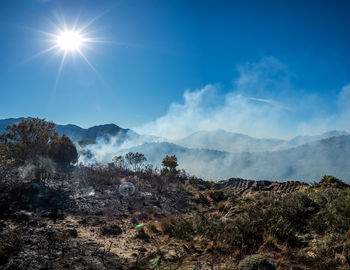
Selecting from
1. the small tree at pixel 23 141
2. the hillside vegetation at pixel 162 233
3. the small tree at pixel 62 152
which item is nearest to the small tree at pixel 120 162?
the small tree at pixel 62 152

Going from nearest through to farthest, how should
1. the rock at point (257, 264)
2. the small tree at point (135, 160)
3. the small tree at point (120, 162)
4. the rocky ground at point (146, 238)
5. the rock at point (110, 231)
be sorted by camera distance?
the rock at point (257, 264) → the rocky ground at point (146, 238) → the rock at point (110, 231) → the small tree at point (120, 162) → the small tree at point (135, 160)

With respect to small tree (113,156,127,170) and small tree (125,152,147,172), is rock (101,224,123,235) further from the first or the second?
small tree (125,152,147,172)

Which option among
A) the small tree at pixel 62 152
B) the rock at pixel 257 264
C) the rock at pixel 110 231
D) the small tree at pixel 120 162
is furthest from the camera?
the small tree at pixel 120 162

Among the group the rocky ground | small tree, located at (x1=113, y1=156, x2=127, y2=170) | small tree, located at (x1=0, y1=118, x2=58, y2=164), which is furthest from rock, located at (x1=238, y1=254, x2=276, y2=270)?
small tree, located at (x1=113, y1=156, x2=127, y2=170)

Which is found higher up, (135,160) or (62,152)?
(62,152)

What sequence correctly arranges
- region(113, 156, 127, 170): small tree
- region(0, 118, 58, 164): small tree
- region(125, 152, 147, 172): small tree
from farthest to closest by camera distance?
region(125, 152, 147, 172): small tree → region(113, 156, 127, 170): small tree → region(0, 118, 58, 164): small tree

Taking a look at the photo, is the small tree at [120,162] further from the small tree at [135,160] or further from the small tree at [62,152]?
the small tree at [62,152]

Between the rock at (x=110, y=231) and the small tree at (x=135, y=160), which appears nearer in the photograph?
the rock at (x=110, y=231)

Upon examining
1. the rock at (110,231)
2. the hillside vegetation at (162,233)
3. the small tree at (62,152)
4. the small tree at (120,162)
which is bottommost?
the rock at (110,231)

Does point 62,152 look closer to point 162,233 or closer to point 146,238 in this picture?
point 162,233

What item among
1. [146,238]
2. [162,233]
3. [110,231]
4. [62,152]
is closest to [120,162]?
[62,152]

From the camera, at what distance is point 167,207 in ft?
38.0

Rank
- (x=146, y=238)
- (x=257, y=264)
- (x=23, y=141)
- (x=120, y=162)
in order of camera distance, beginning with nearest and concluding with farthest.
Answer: (x=257, y=264)
(x=146, y=238)
(x=23, y=141)
(x=120, y=162)

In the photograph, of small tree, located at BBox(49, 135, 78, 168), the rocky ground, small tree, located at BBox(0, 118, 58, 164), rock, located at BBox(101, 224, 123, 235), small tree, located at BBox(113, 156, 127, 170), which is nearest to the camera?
the rocky ground
